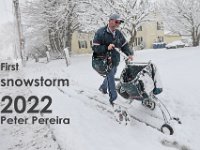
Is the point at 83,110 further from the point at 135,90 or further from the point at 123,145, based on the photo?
the point at 123,145

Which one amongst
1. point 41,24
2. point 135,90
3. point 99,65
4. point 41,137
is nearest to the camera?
point 41,137

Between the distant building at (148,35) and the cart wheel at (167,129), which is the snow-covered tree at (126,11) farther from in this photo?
the distant building at (148,35)

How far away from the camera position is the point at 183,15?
26.5m

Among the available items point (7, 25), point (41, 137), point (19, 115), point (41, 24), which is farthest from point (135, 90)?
point (7, 25)

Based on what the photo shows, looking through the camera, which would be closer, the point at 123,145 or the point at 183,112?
the point at 123,145

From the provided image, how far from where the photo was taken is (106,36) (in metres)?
6.79

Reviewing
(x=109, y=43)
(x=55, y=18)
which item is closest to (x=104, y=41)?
(x=109, y=43)

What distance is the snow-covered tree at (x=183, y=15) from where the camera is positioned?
2558 cm

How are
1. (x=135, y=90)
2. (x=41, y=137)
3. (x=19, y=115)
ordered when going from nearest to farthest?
(x=41, y=137) → (x=135, y=90) → (x=19, y=115)

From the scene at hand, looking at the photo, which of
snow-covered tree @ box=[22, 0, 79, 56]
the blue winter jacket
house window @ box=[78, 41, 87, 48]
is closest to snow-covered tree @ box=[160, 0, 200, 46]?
snow-covered tree @ box=[22, 0, 79, 56]

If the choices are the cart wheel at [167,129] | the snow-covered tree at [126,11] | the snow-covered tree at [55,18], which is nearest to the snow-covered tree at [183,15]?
the snow-covered tree at [126,11]

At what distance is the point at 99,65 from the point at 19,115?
7.68ft

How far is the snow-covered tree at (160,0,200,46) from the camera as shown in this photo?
25578 mm

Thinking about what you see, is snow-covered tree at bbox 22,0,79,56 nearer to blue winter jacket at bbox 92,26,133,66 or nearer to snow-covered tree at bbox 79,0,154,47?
snow-covered tree at bbox 79,0,154,47
